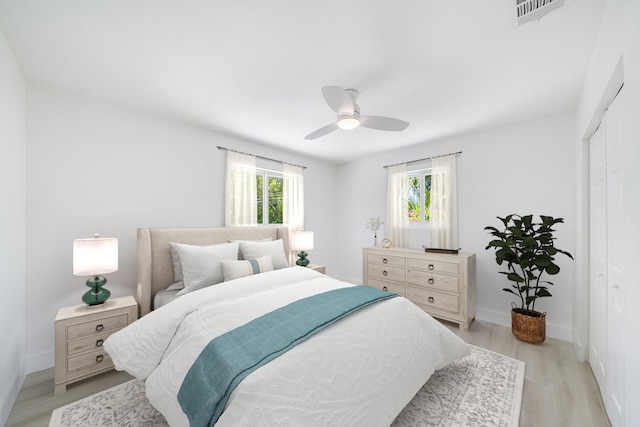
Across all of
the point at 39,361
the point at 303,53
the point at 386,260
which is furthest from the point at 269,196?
the point at 39,361

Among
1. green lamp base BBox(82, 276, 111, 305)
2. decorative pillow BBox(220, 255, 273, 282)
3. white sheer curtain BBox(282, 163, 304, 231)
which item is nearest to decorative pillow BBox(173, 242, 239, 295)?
decorative pillow BBox(220, 255, 273, 282)

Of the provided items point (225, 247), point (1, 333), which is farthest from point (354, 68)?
point (1, 333)

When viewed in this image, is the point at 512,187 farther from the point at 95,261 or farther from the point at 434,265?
the point at 95,261

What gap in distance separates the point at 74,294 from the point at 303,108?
9.46 ft

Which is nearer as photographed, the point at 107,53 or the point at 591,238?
the point at 107,53

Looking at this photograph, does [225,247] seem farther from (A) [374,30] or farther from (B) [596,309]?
(B) [596,309]

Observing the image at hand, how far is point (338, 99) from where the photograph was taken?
1.94 metres

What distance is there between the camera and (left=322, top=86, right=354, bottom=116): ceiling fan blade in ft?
5.99

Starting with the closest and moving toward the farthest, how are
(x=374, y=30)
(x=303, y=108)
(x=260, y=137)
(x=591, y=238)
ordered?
1. (x=374, y=30)
2. (x=591, y=238)
3. (x=303, y=108)
4. (x=260, y=137)

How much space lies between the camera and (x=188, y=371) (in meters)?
1.29

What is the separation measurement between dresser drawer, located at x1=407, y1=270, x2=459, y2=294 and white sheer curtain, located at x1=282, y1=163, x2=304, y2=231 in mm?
1952

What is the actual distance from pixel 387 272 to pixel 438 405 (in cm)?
204

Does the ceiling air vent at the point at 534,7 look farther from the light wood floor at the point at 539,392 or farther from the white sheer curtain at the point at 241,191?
the white sheer curtain at the point at 241,191

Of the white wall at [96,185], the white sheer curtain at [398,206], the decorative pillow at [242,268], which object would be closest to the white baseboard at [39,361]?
the white wall at [96,185]
